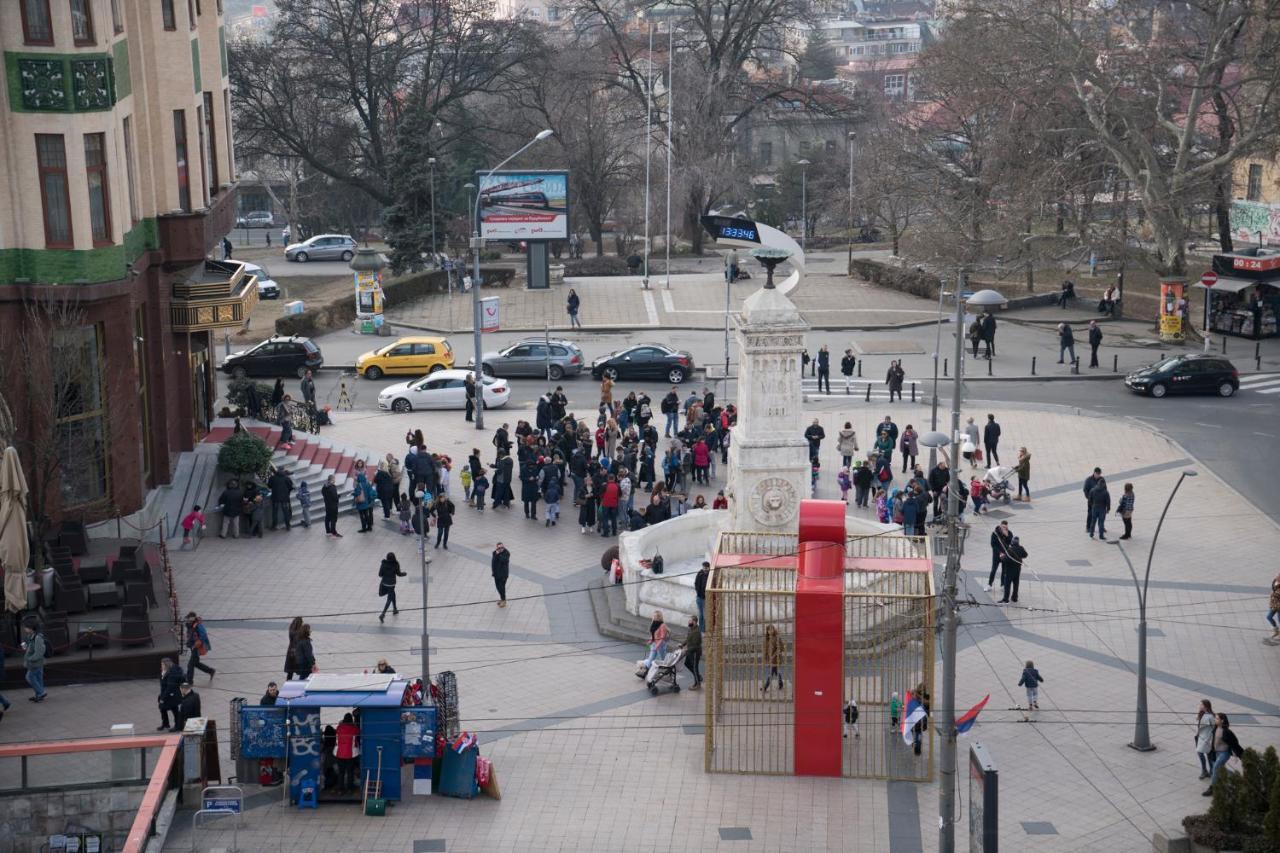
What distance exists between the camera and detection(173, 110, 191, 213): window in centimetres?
3453

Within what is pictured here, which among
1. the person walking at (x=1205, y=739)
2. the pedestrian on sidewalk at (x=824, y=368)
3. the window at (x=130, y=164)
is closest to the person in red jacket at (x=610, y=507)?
the window at (x=130, y=164)

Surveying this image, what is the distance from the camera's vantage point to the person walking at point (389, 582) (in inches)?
1118

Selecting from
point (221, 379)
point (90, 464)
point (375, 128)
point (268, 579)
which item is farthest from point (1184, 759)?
point (375, 128)

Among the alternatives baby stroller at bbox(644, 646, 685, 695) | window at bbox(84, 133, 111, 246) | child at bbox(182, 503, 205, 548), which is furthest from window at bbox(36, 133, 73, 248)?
baby stroller at bbox(644, 646, 685, 695)

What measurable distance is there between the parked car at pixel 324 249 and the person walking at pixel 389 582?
48.7m

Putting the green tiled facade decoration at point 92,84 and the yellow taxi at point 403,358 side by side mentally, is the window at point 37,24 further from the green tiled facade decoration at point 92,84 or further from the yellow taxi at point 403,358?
the yellow taxi at point 403,358

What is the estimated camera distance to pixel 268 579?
1203 inches

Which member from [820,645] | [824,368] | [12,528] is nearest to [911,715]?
[820,645]

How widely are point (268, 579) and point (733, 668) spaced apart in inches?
416

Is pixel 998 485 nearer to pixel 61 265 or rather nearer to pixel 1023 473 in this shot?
pixel 1023 473

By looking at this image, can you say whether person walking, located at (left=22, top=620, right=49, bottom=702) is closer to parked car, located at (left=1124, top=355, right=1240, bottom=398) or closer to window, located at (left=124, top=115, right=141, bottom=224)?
window, located at (left=124, top=115, right=141, bottom=224)

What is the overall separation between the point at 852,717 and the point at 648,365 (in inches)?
1046

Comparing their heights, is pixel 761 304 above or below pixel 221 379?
above

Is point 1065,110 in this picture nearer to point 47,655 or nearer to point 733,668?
point 733,668
